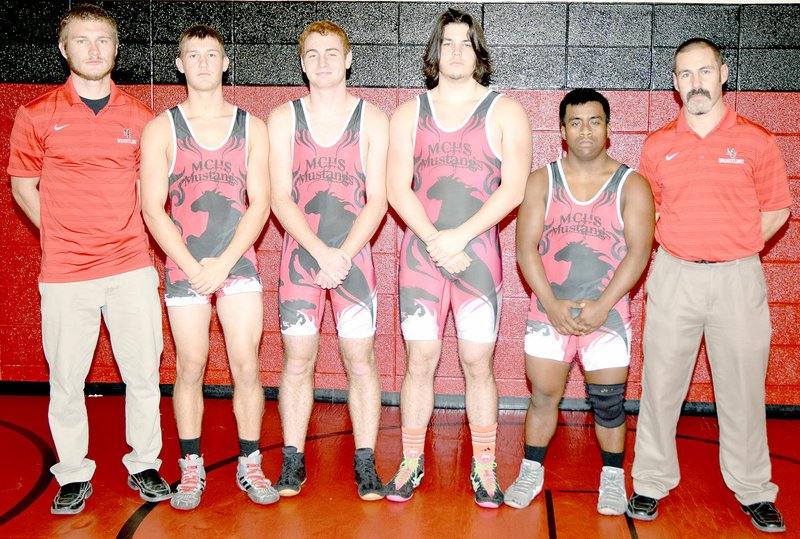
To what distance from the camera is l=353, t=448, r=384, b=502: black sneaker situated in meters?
2.82

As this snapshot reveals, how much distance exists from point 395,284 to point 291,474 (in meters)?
1.52

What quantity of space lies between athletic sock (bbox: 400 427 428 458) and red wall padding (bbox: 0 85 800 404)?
1283mm

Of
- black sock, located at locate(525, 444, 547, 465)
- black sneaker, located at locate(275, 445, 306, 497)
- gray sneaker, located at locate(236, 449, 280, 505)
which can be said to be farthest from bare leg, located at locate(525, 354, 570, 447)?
gray sneaker, located at locate(236, 449, 280, 505)

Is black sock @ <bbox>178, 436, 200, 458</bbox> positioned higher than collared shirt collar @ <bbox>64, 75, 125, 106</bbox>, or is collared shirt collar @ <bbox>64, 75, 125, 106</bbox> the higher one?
collared shirt collar @ <bbox>64, 75, 125, 106</bbox>

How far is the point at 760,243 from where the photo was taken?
2.67 meters

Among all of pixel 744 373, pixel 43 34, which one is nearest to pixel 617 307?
pixel 744 373

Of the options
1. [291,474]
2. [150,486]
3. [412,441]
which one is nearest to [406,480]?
[412,441]

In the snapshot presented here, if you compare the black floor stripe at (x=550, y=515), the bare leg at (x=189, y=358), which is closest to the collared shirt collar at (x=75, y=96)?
the bare leg at (x=189, y=358)

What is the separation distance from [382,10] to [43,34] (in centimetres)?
192

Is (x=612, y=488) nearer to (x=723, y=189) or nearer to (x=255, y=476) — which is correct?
(x=723, y=189)

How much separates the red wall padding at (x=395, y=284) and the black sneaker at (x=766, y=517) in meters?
1.43

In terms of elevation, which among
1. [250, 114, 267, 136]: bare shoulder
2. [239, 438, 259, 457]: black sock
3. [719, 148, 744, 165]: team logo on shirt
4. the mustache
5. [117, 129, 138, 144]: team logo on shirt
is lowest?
[239, 438, 259, 457]: black sock

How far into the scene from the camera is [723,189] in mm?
2621

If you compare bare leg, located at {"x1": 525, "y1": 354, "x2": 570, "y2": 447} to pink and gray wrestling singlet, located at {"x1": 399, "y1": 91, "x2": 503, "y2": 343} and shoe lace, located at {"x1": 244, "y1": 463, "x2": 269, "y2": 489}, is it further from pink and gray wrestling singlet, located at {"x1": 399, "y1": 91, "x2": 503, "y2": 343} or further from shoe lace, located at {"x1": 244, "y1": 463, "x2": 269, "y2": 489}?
shoe lace, located at {"x1": 244, "y1": 463, "x2": 269, "y2": 489}
